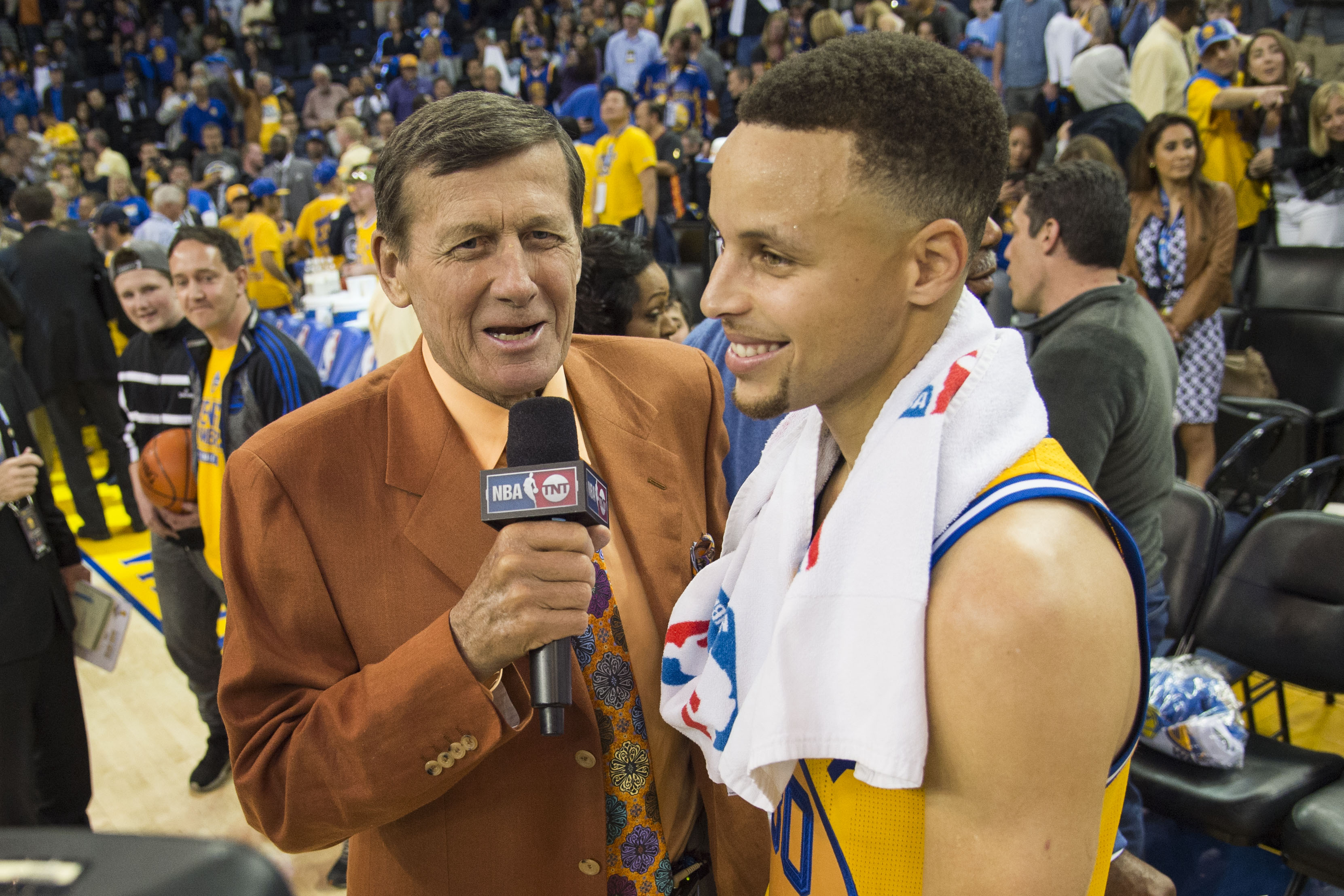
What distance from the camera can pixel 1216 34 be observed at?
6.36 m

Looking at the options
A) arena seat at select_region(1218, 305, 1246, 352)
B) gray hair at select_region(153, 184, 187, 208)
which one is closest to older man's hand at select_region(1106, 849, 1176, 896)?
arena seat at select_region(1218, 305, 1246, 352)

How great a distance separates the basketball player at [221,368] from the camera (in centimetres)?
316

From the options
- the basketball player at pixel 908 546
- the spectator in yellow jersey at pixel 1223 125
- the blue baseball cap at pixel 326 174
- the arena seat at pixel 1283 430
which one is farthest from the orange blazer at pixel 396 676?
the blue baseball cap at pixel 326 174

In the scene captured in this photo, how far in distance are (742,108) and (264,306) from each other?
7.45m

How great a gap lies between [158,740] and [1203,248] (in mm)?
5682

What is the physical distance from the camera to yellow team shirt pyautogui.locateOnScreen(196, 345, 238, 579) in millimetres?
3141

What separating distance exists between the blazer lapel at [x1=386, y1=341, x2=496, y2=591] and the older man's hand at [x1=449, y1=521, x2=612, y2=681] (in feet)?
0.59

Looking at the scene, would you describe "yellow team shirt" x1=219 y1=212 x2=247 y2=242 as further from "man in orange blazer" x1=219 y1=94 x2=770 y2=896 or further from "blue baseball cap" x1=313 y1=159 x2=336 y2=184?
"man in orange blazer" x1=219 y1=94 x2=770 y2=896

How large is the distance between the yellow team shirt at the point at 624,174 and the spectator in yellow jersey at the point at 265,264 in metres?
2.73

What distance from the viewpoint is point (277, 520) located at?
3.93 ft

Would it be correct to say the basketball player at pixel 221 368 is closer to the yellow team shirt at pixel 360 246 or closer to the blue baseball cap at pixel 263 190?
the yellow team shirt at pixel 360 246

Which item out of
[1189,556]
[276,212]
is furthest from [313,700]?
[276,212]

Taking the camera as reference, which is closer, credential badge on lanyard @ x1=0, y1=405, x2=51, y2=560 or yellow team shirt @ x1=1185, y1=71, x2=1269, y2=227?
credential badge on lanyard @ x1=0, y1=405, x2=51, y2=560

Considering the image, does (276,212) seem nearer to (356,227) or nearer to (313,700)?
(356,227)
